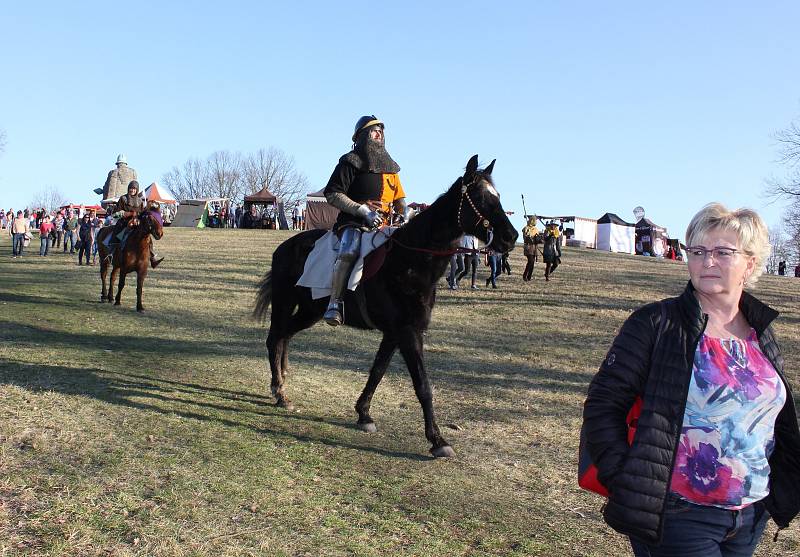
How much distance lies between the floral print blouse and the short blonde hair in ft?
1.46

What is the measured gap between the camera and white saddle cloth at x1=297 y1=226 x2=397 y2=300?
7.55 metres

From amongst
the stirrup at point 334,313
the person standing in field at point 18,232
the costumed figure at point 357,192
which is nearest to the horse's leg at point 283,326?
the stirrup at point 334,313

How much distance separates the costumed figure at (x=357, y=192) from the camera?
768 centimetres

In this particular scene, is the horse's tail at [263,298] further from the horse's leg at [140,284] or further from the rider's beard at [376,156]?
the horse's leg at [140,284]

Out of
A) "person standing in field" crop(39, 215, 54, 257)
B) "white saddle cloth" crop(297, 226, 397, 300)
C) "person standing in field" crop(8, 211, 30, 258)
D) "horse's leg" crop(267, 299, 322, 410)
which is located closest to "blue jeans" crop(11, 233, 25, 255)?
"person standing in field" crop(8, 211, 30, 258)

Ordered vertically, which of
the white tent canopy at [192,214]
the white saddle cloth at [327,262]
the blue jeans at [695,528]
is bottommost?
the blue jeans at [695,528]

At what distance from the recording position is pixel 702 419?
9.21 ft

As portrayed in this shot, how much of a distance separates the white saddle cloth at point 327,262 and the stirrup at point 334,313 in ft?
0.58

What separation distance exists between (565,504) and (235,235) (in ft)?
141

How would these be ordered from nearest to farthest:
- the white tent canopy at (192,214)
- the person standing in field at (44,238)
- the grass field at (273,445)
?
the grass field at (273,445) → the person standing in field at (44,238) → the white tent canopy at (192,214)

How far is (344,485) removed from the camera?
596 cm

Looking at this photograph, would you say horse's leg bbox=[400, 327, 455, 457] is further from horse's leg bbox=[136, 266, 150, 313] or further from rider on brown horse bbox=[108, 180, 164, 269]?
rider on brown horse bbox=[108, 180, 164, 269]

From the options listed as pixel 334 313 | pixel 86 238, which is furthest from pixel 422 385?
pixel 86 238

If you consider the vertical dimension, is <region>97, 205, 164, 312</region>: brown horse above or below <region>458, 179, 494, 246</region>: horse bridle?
below
